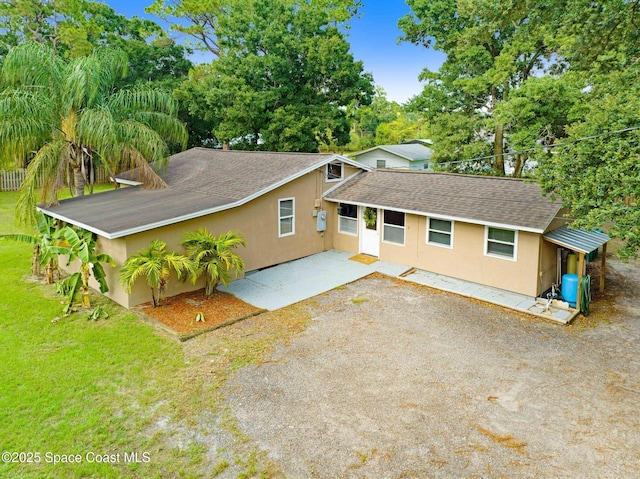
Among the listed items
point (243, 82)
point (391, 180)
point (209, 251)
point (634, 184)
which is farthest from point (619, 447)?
point (243, 82)

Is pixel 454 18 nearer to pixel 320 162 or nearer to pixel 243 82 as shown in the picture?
pixel 243 82

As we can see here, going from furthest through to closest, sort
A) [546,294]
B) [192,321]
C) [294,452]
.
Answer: [546,294], [192,321], [294,452]

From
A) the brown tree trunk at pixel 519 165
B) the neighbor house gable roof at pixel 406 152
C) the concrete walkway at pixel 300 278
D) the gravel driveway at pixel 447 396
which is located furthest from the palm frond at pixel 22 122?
the neighbor house gable roof at pixel 406 152

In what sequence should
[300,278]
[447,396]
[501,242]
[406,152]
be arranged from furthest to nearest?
[406,152]
[300,278]
[501,242]
[447,396]

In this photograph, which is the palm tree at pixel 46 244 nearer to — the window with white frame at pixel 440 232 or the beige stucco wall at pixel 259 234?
the beige stucco wall at pixel 259 234

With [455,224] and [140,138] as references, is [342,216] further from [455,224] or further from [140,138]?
[140,138]

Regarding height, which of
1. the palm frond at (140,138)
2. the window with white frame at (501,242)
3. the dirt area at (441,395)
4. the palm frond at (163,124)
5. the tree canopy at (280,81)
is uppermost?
the tree canopy at (280,81)

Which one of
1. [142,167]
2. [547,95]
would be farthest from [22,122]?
[547,95]
